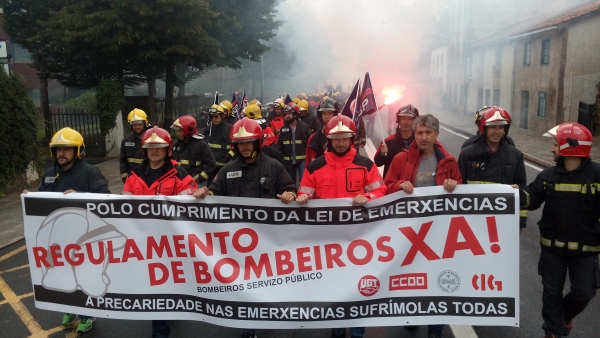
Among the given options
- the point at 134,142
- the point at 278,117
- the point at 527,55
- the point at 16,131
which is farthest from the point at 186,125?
the point at 527,55

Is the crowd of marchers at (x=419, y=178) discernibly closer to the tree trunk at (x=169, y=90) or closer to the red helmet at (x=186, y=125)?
the red helmet at (x=186, y=125)

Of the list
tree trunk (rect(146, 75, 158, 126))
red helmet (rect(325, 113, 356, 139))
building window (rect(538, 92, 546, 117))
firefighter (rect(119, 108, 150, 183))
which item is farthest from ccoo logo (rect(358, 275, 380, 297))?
building window (rect(538, 92, 546, 117))

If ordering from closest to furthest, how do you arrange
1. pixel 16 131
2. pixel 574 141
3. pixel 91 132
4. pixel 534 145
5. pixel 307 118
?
pixel 574 141 < pixel 307 118 < pixel 16 131 < pixel 91 132 < pixel 534 145

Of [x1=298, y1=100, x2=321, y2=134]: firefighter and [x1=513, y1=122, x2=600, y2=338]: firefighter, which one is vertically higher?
[x1=298, y1=100, x2=321, y2=134]: firefighter

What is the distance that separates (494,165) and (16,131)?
9.90 m

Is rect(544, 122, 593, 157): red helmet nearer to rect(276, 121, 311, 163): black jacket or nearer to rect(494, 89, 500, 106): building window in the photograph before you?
rect(276, 121, 311, 163): black jacket

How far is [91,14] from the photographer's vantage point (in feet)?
50.8

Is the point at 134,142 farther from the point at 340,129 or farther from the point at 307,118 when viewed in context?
the point at 307,118

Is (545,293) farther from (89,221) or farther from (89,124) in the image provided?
(89,124)

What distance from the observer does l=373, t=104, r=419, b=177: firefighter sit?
20.4ft

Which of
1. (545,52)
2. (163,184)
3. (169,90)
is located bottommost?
(163,184)

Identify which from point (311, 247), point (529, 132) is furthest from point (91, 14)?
point (529, 132)

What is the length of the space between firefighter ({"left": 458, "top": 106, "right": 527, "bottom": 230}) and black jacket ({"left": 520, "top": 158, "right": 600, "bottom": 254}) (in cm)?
72

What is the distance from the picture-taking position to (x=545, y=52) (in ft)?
82.7
